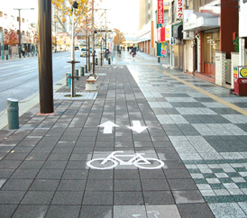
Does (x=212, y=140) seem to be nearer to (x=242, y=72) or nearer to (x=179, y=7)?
(x=242, y=72)

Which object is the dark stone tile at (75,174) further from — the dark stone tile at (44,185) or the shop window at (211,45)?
the shop window at (211,45)

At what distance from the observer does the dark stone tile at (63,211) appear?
4.29 metres

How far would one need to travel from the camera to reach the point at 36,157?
6648mm

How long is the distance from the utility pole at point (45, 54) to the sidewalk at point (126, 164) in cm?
53

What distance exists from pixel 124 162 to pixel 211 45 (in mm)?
18183

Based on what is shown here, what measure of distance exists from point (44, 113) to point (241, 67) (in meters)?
8.54

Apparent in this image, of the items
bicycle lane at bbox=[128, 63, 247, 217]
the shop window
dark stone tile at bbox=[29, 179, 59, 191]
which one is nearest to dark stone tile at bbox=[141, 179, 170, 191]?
bicycle lane at bbox=[128, 63, 247, 217]

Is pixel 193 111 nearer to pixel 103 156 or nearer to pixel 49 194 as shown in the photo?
pixel 103 156

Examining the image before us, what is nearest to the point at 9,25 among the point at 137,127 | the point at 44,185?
the point at 137,127

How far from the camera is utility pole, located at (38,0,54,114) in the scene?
35.2 ft

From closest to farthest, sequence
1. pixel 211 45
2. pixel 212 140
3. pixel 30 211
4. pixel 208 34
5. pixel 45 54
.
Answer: pixel 30 211, pixel 212 140, pixel 45 54, pixel 211 45, pixel 208 34

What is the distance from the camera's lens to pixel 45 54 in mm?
10875

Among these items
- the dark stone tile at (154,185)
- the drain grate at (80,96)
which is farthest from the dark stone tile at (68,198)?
the drain grate at (80,96)

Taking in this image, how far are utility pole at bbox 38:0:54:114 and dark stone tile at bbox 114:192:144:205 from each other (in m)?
6.66
